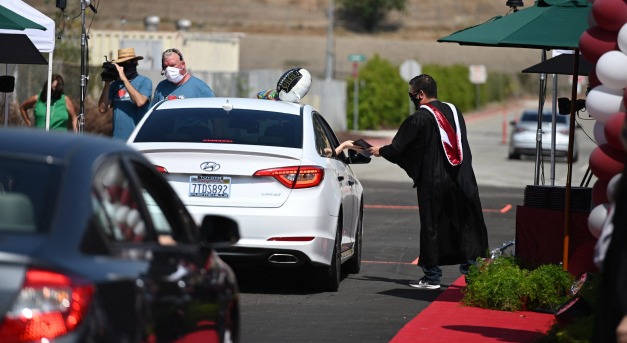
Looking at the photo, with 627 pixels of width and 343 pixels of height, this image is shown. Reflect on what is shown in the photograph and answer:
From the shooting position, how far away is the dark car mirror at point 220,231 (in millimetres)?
6117

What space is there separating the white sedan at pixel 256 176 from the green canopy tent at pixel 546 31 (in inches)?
59.2

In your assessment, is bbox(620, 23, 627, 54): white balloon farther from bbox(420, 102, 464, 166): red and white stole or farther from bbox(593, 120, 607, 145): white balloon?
bbox(420, 102, 464, 166): red and white stole

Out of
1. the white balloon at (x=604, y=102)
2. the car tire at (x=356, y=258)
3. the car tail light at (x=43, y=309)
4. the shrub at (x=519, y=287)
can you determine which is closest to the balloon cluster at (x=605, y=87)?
the white balloon at (x=604, y=102)

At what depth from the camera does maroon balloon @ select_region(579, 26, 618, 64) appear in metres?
8.42

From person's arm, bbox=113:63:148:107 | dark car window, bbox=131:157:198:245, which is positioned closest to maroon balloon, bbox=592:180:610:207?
dark car window, bbox=131:157:198:245

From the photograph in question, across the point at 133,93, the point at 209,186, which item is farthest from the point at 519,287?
the point at 133,93

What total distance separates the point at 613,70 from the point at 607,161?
0.52 meters

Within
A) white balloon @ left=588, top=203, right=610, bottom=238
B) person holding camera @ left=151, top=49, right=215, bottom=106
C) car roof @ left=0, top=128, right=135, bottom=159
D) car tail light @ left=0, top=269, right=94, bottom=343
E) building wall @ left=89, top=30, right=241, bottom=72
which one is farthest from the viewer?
building wall @ left=89, top=30, right=241, bottom=72

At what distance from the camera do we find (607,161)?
803 centimetres

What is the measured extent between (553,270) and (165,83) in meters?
5.31

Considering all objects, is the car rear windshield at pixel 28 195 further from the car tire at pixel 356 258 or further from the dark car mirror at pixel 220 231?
the car tire at pixel 356 258

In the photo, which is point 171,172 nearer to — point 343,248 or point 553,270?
point 343,248

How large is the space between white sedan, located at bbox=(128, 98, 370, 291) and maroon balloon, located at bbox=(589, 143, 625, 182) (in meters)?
3.17

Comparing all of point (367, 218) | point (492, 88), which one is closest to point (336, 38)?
point (492, 88)
